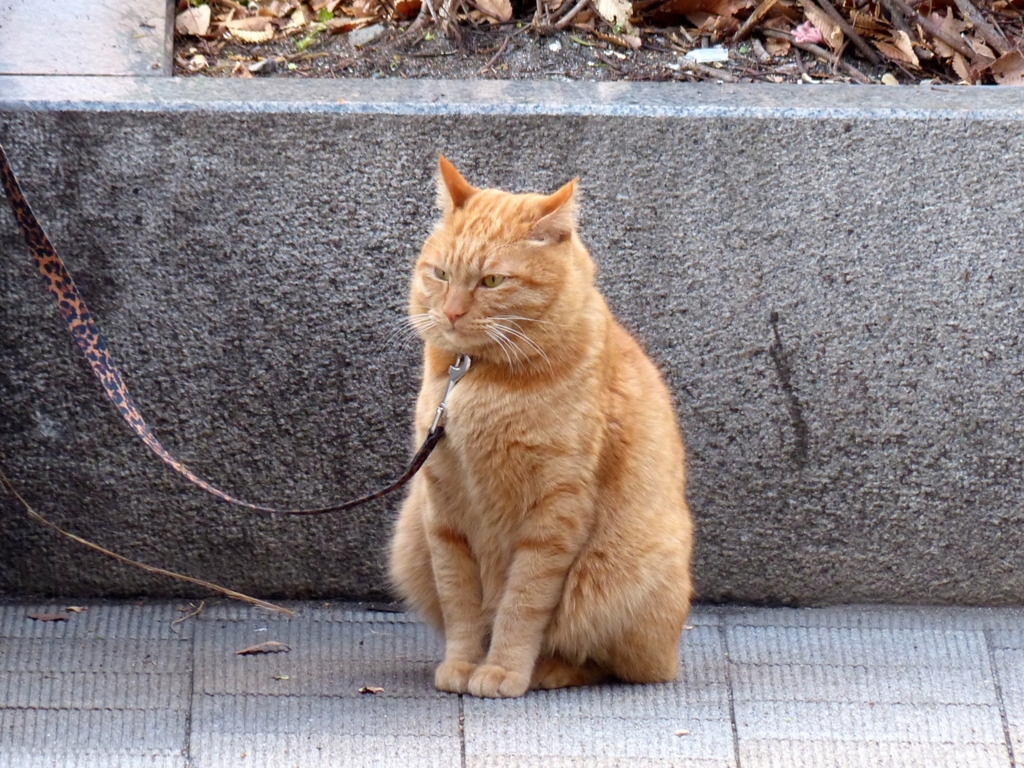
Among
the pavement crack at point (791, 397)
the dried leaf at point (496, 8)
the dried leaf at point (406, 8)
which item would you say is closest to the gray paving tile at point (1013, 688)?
the pavement crack at point (791, 397)

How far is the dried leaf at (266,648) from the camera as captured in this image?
2.80 m

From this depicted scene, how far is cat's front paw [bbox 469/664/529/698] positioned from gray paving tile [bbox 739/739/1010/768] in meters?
0.49

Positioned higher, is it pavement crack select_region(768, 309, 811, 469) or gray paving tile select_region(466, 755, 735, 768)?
pavement crack select_region(768, 309, 811, 469)

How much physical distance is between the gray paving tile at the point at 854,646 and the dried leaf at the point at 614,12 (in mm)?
1907

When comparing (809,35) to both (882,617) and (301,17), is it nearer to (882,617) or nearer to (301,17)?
(301,17)

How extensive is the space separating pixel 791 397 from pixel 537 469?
39.7 inches

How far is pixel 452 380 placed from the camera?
238 cm

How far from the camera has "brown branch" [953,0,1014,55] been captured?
3.46 metres

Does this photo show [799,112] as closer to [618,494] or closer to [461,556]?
[618,494]

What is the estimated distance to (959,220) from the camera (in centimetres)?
296

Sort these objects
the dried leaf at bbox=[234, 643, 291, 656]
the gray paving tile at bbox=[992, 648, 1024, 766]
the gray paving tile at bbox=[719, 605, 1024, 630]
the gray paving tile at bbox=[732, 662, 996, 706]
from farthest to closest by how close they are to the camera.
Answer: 1. the gray paving tile at bbox=[719, 605, 1024, 630]
2. the dried leaf at bbox=[234, 643, 291, 656]
3. the gray paving tile at bbox=[732, 662, 996, 706]
4. the gray paving tile at bbox=[992, 648, 1024, 766]

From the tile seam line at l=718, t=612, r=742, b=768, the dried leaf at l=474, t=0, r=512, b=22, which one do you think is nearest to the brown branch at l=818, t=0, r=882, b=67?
the dried leaf at l=474, t=0, r=512, b=22

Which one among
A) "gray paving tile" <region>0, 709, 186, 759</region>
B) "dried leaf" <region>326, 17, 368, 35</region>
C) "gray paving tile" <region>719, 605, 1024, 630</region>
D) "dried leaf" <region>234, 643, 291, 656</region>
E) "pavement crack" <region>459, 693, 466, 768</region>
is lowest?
"dried leaf" <region>234, 643, 291, 656</region>

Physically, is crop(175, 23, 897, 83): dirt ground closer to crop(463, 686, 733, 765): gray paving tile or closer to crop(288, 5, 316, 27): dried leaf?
crop(288, 5, 316, 27): dried leaf
